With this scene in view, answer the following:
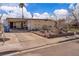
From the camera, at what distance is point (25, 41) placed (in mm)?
3000

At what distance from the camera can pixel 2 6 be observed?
9.73ft

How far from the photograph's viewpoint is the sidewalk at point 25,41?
9.68ft

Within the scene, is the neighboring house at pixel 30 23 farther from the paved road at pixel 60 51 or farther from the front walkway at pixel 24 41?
the paved road at pixel 60 51

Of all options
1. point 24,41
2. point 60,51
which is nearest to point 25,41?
point 24,41

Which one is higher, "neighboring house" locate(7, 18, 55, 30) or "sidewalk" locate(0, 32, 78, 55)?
"neighboring house" locate(7, 18, 55, 30)

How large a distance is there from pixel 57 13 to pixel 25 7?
402 millimetres

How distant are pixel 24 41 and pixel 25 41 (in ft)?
0.04

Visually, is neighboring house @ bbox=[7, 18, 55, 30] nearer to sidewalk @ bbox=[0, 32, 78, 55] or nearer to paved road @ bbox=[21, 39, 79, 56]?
sidewalk @ bbox=[0, 32, 78, 55]

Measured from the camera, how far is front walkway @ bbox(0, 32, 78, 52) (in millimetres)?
2949

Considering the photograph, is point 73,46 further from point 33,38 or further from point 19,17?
point 19,17

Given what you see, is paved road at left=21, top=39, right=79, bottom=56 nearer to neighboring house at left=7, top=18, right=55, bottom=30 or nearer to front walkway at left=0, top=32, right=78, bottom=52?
front walkway at left=0, top=32, right=78, bottom=52

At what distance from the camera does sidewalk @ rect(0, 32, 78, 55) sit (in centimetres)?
295

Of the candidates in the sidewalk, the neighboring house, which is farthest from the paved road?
the neighboring house

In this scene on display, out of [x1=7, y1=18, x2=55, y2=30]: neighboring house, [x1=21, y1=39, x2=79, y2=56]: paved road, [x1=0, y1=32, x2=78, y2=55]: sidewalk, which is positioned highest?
[x1=7, y1=18, x2=55, y2=30]: neighboring house
